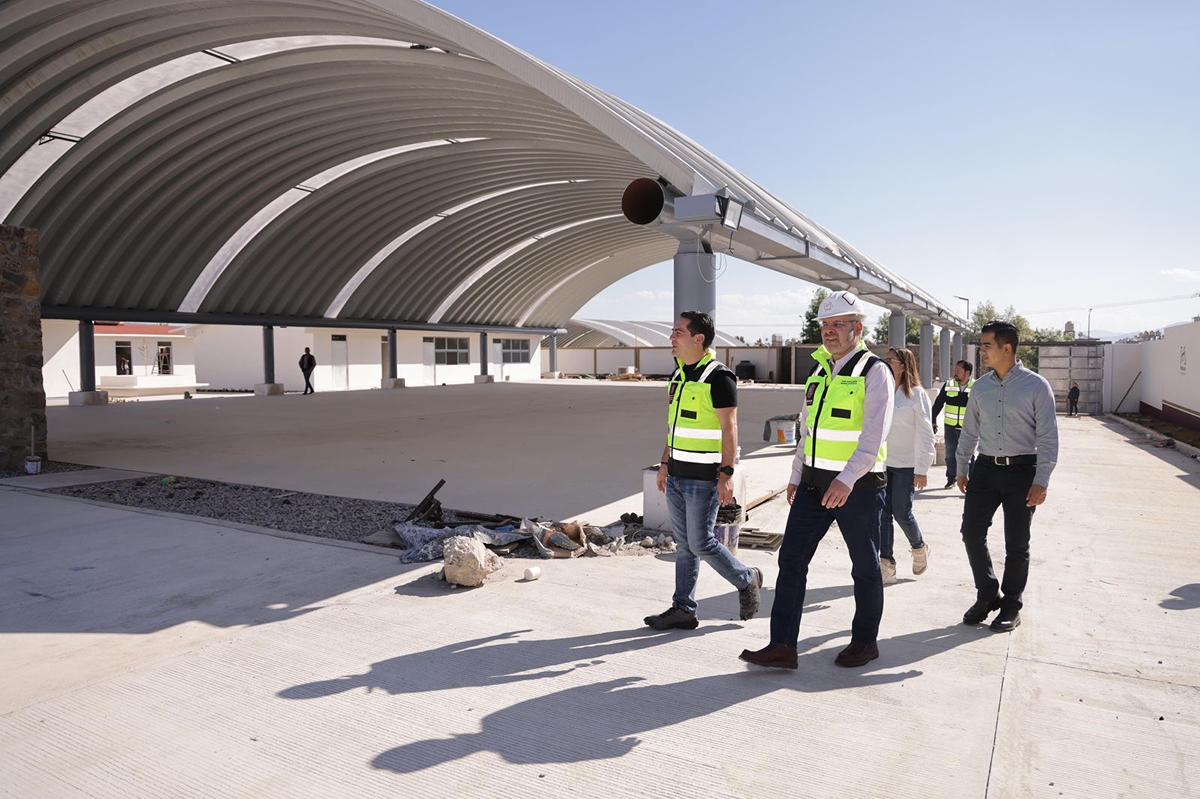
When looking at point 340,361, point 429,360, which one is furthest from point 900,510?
point 429,360

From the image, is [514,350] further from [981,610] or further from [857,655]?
[857,655]

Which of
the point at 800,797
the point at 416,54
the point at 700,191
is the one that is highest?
the point at 416,54

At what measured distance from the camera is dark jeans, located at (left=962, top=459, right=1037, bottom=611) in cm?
512

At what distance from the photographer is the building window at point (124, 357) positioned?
39.0 meters

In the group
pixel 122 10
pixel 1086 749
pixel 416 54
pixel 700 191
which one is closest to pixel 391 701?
pixel 1086 749

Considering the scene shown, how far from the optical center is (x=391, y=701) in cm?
407

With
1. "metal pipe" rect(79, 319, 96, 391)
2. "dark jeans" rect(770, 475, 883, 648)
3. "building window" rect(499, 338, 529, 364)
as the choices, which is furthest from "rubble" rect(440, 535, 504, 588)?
"building window" rect(499, 338, 529, 364)

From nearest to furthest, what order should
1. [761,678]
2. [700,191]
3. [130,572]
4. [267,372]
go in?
[761,678]
[130,572]
[700,191]
[267,372]

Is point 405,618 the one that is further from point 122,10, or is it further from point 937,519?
point 122,10

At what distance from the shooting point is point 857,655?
4496 millimetres

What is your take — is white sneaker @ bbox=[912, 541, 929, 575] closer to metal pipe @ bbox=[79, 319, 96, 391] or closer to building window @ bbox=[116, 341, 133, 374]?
metal pipe @ bbox=[79, 319, 96, 391]

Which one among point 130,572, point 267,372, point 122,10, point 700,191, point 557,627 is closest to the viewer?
point 557,627

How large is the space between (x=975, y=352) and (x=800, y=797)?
127ft

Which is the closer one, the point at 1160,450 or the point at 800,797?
the point at 800,797
